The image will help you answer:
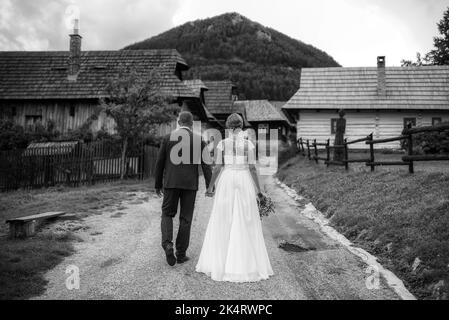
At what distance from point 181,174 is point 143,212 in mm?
4626

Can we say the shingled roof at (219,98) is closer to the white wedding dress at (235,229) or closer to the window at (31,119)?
the window at (31,119)

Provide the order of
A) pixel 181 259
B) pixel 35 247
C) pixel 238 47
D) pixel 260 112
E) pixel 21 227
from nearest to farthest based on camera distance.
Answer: pixel 181 259
pixel 35 247
pixel 21 227
pixel 260 112
pixel 238 47

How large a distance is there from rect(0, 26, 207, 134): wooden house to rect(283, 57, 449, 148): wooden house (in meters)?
8.24

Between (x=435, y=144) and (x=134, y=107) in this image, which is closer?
(x=134, y=107)

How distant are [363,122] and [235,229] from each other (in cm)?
2455

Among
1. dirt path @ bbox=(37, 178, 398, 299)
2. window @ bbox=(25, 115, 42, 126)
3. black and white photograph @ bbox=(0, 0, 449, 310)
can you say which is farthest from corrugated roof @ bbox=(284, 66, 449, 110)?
dirt path @ bbox=(37, 178, 398, 299)

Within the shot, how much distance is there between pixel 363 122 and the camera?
27.3 m

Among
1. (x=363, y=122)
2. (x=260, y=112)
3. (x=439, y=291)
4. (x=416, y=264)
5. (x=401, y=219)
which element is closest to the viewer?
(x=439, y=291)

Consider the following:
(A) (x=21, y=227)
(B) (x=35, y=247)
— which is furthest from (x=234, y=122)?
(A) (x=21, y=227)

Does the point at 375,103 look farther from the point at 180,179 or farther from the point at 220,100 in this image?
the point at 180,179

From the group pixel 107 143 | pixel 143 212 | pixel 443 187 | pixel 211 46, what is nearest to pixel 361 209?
pixel 443 187

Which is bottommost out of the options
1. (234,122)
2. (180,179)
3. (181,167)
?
(180,179)

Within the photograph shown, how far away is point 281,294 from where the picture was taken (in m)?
4.29
